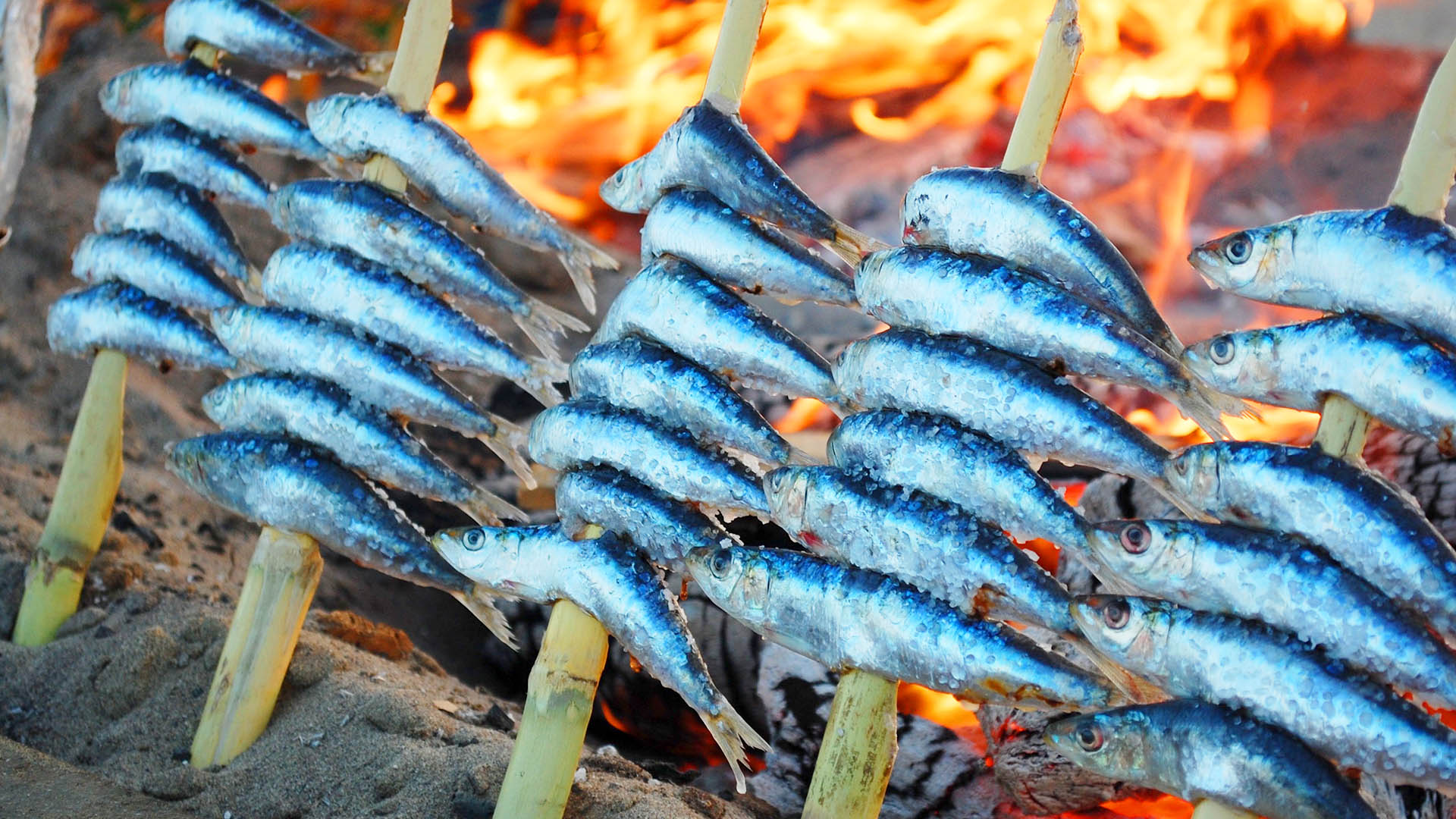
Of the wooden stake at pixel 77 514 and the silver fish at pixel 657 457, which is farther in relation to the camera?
the wooden stake at pixel 77 514

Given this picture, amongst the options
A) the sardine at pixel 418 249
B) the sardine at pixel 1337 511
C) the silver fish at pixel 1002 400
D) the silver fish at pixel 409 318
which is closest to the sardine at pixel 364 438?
the silver fish at pixel 409 318

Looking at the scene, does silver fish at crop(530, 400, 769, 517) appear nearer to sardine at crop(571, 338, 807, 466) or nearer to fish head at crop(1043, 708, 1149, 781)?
sardine at crop(571, 338, 807, 466)

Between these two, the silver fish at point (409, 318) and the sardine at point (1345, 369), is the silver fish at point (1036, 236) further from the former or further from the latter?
the silver fish at point (409, 318)

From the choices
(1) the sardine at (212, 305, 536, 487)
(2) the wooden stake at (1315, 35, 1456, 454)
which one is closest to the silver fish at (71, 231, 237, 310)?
(1) the sardine at (212, 305, 536, 487)

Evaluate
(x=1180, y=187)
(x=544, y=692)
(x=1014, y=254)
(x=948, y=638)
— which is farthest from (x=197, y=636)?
(x=1180, y=187)

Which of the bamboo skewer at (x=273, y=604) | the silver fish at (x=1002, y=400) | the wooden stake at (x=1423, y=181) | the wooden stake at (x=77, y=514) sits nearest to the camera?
the wooden stake at (x=1423, y=181)

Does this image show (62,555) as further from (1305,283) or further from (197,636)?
(1305,283)

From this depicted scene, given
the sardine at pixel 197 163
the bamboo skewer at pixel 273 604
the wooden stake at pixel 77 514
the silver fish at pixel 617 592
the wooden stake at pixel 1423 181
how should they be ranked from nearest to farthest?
the wooden stake at pixel 1423 181, the silver fish at pixel 617 592, the bamboo skewer at pixel 273 604, the sardine at pixel 197 163, the wooden stake at pixel 77 514
